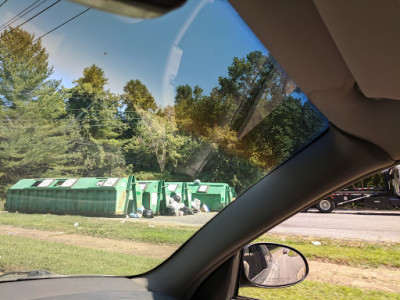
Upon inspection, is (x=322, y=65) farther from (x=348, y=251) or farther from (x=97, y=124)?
(x=348, y=251)

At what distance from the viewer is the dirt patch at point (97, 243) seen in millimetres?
2166

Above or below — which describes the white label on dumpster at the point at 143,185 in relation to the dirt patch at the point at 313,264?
above

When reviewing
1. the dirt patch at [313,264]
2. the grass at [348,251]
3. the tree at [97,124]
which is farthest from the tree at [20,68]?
the grass at [348,251]

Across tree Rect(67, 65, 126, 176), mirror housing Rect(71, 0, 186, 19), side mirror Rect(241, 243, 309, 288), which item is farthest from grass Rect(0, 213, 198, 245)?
mirror housing Rect(71, 0, 186, 19)

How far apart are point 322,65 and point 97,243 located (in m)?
1.81

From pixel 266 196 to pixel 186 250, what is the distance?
0.69 metres

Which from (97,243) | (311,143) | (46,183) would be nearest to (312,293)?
(311,143)

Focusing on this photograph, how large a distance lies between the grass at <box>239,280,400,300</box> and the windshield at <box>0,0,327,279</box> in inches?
27.6

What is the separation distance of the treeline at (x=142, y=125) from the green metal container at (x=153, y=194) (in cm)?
6

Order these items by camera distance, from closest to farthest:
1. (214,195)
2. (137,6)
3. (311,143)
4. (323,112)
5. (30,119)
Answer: (137,6), (323,112), (311,143), (30,119), (214,195)

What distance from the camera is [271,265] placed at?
7.64 ft

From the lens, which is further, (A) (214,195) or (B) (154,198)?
(B) (154,198)

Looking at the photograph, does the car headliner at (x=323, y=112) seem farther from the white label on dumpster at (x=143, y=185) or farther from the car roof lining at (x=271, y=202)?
the white label on dumpster at (x=143, y=185)

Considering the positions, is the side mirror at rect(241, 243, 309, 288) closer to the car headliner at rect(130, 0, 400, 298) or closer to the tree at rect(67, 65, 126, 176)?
the car headliner at rect(130, 0, 400, 298)
